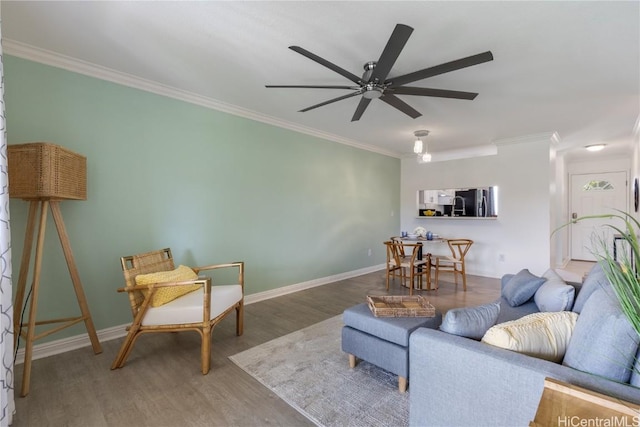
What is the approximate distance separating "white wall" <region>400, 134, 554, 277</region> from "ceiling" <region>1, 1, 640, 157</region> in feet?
4.43

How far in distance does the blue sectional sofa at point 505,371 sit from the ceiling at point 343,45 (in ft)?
5.81

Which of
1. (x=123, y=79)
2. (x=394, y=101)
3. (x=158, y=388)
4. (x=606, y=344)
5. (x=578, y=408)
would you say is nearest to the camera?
(x=578, y=408)

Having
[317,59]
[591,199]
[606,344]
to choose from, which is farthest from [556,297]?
[591,199]

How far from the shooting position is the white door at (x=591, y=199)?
6203mm

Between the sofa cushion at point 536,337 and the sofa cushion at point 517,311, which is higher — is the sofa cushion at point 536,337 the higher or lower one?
the higher one

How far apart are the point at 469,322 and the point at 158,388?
6.52 feet

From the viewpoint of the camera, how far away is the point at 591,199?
657cm

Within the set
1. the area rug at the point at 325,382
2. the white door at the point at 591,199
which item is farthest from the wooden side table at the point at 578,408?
the white door at the point at 591,199

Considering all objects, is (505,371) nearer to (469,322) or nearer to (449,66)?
(469,322)

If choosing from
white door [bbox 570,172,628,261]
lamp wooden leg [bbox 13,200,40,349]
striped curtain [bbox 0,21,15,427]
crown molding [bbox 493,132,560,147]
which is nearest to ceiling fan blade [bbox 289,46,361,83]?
striped curtain [bbox 0,21,15,427]

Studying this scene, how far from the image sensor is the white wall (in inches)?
186

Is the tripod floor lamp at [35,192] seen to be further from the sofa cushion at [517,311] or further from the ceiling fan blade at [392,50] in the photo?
the sofa cushion at [517,311]

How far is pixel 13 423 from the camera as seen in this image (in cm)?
161

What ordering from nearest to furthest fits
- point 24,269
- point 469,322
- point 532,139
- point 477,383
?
point 477,383
point 469,322
point 24,269
point 532,139
